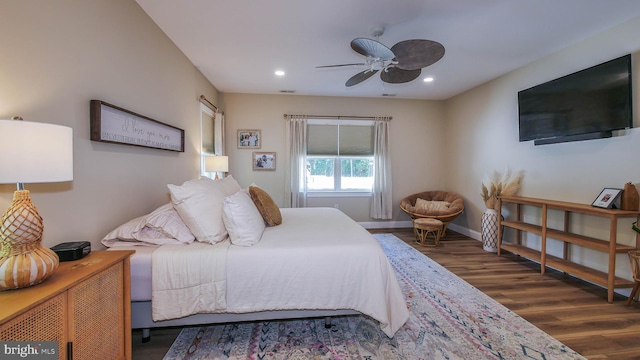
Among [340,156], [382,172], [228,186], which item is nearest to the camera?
[228,186]

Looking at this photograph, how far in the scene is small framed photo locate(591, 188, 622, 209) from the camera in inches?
97.3

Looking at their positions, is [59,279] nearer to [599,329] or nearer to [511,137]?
[599,329]

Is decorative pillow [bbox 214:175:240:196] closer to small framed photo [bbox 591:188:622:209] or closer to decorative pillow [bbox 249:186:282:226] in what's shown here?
decorative pillow [bbox 249:186:282:226]

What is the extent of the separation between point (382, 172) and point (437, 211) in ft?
4.11

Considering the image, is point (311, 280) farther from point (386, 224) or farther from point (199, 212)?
point (386, 224)

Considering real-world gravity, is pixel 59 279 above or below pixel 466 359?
above

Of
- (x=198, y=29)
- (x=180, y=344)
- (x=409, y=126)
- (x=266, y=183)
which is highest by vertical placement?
(x=198, y=29)

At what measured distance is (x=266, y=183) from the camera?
5047 millimetres

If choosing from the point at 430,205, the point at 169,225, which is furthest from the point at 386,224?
the point at 169,225

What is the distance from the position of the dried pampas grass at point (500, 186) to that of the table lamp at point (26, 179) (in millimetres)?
4608

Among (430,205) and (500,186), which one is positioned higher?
(500,186)

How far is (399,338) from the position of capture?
1889 mm

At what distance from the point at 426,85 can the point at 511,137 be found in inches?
60.5

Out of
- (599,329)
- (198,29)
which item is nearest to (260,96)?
(198,29)
